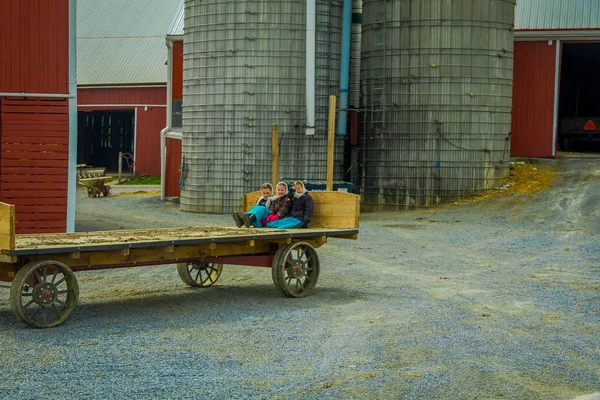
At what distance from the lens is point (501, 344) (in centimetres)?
1046

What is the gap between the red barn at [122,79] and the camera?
161 ft

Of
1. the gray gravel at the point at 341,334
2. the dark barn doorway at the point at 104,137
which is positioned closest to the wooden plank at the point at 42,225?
the gray gravel at the point at 341,334

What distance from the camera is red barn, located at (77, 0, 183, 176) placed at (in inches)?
1935

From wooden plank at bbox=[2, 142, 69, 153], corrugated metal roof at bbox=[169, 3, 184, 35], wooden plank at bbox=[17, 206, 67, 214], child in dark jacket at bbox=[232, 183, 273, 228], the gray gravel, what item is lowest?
the gray gravel

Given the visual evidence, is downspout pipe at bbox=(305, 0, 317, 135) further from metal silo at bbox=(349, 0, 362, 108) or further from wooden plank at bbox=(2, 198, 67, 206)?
wooden plank at bbox=(2, 198, 67, 206)

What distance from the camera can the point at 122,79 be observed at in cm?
5009

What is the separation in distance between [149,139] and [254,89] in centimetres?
2086

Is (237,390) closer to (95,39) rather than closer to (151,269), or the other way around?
(151,269)

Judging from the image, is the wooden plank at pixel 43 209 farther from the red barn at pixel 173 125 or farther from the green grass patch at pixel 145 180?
the green grass patch at pixel 145 180

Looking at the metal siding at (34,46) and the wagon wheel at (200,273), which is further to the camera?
the metal siding at (34,46)

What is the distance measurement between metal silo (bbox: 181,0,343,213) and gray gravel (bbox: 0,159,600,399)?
9926 mm

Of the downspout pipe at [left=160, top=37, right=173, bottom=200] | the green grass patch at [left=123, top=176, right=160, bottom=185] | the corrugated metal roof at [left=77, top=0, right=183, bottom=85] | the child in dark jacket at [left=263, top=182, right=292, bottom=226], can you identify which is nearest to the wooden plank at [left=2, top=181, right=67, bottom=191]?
the child in dark jacket at [left=263, top=182, right=292, bottom=226]

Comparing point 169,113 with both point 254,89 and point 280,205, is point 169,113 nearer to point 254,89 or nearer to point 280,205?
point 254,89

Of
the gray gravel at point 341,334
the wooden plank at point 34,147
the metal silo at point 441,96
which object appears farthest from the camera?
the metal silo at point 441,96
